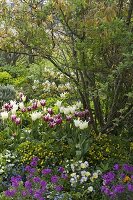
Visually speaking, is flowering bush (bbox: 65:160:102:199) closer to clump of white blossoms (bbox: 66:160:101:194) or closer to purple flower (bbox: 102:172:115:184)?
clump of white blossoms (bbox: 66:160:101:194)

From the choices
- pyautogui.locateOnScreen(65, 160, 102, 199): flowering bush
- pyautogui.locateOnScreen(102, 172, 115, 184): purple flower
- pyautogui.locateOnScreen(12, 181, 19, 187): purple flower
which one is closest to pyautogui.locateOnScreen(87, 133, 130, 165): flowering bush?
pyautogui.locateOnScreen(65, 160, 102, 199): flowering bush

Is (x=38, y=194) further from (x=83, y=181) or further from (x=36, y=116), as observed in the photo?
(x=36, y=116)

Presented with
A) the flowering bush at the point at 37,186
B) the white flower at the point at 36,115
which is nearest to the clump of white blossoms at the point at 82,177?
the flowering bush at the point at 37,186

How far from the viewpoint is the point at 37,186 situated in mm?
4844

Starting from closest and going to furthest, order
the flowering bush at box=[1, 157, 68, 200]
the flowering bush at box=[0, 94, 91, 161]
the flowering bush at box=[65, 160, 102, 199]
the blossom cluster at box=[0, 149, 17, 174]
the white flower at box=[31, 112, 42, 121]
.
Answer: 1. the flowering bush at box=[1, 157, 68, 200]
2. the flowering bush at box=[65, 160, 102, 199]
3. the blossom cluster at box=[0, 149, 17, 174]
4. the flowering bush at box=[0, 94, 91, 161]
5. the white flower at box=[31, 112, 42, 121]

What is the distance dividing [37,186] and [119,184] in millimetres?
936

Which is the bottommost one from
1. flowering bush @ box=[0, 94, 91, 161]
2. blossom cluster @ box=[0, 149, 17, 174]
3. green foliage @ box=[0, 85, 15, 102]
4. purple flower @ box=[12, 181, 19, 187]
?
purple flower @ box=[12, 181, 19, 187]

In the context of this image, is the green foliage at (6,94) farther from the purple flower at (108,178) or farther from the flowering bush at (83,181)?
the purple flower at (108,178)

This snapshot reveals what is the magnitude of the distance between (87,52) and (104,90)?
1.92ft

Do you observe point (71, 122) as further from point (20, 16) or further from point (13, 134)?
point (20, 16)

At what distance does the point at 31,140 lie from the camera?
653cm

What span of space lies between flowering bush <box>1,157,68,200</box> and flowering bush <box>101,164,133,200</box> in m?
0.55

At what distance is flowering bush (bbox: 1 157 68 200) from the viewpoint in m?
4.65

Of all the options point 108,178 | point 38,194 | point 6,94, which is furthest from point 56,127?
point 6,94
